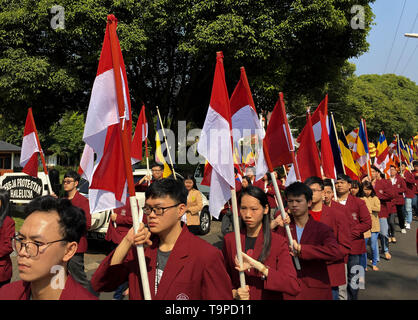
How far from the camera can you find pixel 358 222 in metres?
5.05

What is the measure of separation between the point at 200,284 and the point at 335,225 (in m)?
2.19

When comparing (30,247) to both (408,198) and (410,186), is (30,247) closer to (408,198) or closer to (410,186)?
(408,198)

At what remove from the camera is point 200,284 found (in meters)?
2.16

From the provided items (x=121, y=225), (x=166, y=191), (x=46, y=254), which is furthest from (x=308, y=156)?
(x=46, y=254)

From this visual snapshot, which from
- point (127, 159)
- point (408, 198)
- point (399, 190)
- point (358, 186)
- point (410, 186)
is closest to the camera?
point (127, 159)

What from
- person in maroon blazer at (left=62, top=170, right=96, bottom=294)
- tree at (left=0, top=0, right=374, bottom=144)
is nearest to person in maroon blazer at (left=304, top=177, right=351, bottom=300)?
person in maroon blazer at (left=62, top=170, right=96, bottom=294)

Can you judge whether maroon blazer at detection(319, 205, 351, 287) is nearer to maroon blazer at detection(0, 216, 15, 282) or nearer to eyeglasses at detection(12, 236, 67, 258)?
eyeglasses at detection(12, 236, 67, 258)

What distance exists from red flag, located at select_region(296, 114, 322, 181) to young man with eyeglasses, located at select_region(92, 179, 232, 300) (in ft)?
9.38

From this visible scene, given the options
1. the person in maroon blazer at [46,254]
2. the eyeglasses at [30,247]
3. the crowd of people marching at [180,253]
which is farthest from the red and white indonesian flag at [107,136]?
the eyeglasses at [30,247]

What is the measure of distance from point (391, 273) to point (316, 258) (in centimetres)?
472

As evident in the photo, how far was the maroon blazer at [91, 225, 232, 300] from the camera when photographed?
213cm

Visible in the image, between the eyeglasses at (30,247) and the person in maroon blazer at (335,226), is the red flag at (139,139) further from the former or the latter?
the eyeglasses at (30,247)

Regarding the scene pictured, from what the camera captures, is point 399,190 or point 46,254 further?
point 399,190
